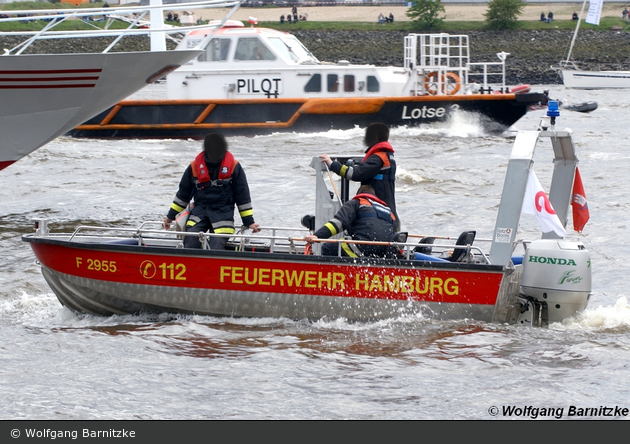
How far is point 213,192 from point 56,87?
18.2 ft

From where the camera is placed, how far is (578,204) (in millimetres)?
7973

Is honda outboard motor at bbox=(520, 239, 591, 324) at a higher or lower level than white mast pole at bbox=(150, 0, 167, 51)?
lower

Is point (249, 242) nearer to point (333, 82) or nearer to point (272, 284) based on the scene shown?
point (272, 284)

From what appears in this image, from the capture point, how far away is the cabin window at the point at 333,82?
830 inches

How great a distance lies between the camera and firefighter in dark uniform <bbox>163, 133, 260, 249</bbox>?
26.3 ft

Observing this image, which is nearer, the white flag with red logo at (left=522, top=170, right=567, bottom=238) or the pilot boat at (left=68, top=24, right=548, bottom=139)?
the white flag with red logo at (left=522, top=170, right=567, bottom=238)

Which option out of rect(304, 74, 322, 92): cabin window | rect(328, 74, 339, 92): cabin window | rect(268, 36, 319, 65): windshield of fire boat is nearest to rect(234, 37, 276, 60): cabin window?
rect(268, 36, 319, 65): windshield of fire boat

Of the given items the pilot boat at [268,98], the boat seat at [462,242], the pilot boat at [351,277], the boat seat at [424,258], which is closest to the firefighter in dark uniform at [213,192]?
the pilot boat at [351,277]

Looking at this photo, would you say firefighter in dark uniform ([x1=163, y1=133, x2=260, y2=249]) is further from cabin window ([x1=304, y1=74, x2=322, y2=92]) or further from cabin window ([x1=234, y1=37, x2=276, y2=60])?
cabin window ([x1=234, y1=37, x2=276, y2=60])

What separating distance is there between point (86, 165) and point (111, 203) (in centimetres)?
438

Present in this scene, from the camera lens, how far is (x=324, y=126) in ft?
69.9

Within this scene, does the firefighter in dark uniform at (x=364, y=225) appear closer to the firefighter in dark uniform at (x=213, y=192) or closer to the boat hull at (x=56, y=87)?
the firefighter in dark uniform at (x=213, y=192)

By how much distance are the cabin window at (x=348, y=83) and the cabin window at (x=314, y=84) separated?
24.3 inches

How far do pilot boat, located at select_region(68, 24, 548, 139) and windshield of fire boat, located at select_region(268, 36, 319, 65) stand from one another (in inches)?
1.1
